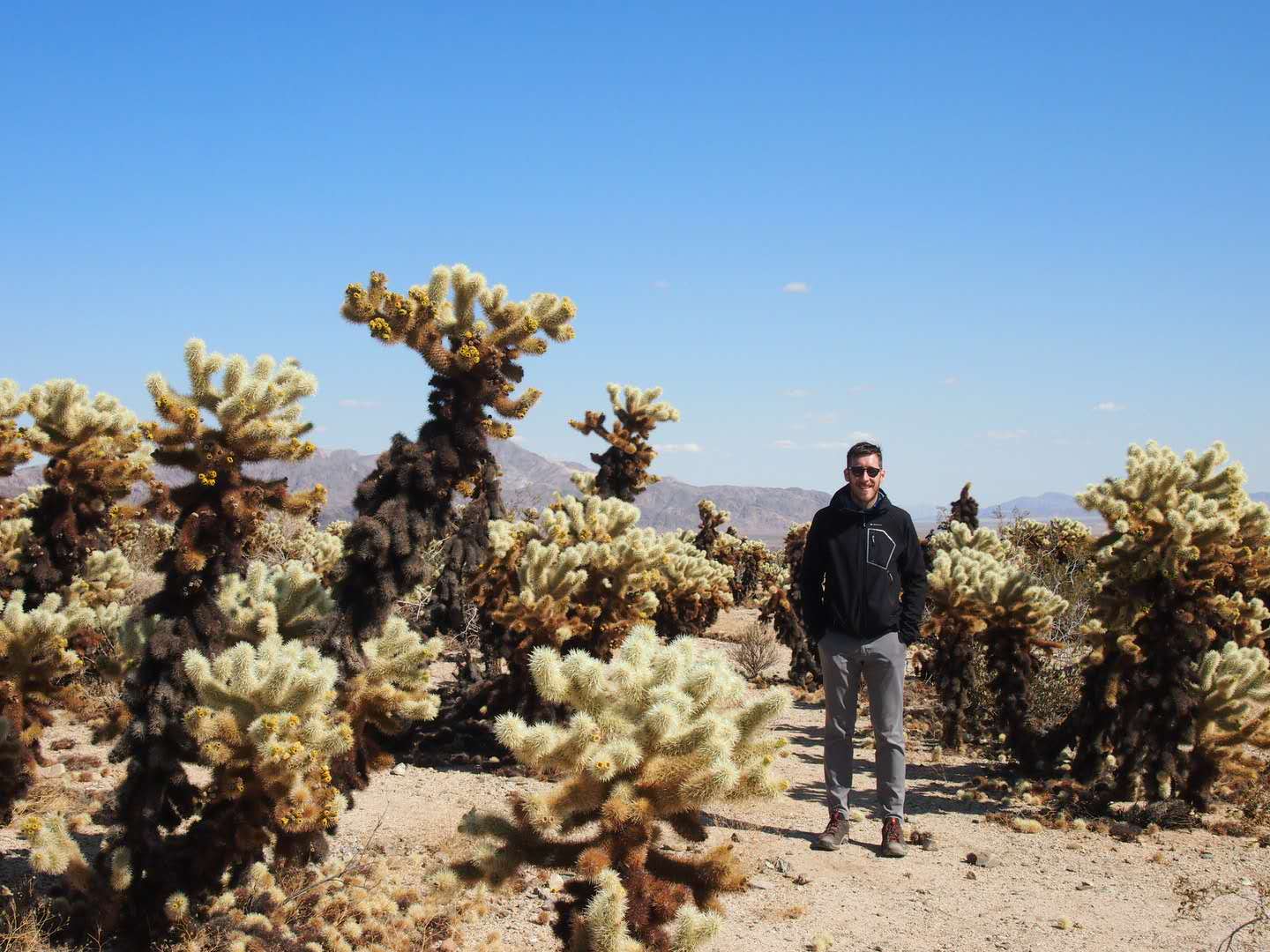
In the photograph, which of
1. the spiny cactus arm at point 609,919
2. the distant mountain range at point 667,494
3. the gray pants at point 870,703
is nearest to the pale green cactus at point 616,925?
the spiny cactus arm at point 609,919

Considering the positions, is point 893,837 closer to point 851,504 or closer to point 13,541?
point 851,504

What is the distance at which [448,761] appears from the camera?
26.9 feet

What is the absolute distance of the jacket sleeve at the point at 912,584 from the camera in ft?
17.6

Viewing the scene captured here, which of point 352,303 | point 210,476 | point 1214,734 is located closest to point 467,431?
point 352,303

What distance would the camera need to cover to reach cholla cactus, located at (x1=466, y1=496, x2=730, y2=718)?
8005 millimetres

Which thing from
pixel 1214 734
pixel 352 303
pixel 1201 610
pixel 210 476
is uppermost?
pixel 352 303

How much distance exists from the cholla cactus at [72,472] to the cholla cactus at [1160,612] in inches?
284

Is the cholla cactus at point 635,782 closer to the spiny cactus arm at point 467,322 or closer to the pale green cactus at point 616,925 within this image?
the pale green cactus at point 616,925

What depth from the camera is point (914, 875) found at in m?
5.48

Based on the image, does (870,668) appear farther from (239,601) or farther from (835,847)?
(239,601)

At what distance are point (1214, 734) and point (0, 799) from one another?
816cm

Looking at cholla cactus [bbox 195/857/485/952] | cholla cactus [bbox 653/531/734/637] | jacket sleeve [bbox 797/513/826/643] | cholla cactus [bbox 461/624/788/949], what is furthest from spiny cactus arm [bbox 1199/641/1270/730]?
cholla cactus [bbox 653/531/734/637]

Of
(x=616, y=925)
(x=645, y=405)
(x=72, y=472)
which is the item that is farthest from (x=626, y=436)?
(x=616, y=925)

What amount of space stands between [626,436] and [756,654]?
360cm
